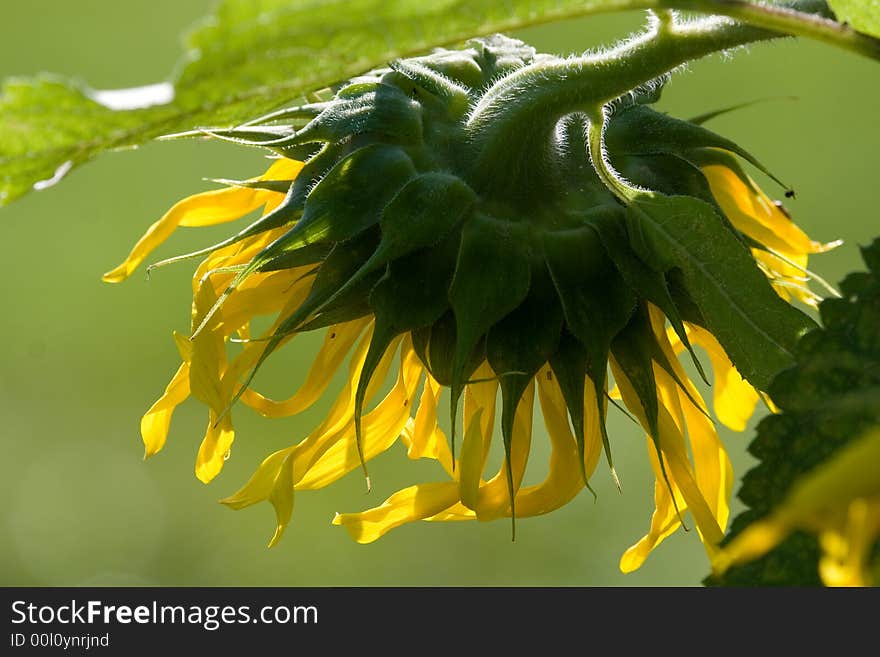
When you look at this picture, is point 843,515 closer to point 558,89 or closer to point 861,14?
point 861,14

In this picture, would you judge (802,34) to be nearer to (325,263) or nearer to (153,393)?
(325,263)

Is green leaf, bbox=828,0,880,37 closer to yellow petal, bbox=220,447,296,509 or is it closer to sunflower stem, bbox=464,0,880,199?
sunflower stem, bbox=464,0,880,199

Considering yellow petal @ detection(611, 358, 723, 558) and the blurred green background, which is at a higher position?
yellow petal @ detection(611, 358, 723, 558)

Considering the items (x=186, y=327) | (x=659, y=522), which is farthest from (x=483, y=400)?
(x=186, y=327)

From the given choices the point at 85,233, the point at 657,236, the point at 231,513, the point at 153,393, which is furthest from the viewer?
the point at 85,233

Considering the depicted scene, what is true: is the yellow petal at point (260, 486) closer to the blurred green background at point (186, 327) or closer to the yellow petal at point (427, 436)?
the yellow petal at point (427, 436)

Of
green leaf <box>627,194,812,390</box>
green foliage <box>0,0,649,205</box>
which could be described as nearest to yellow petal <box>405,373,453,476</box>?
green leaf <box>627,194,812,390</box>

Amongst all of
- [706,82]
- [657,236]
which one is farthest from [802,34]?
[706,82]
